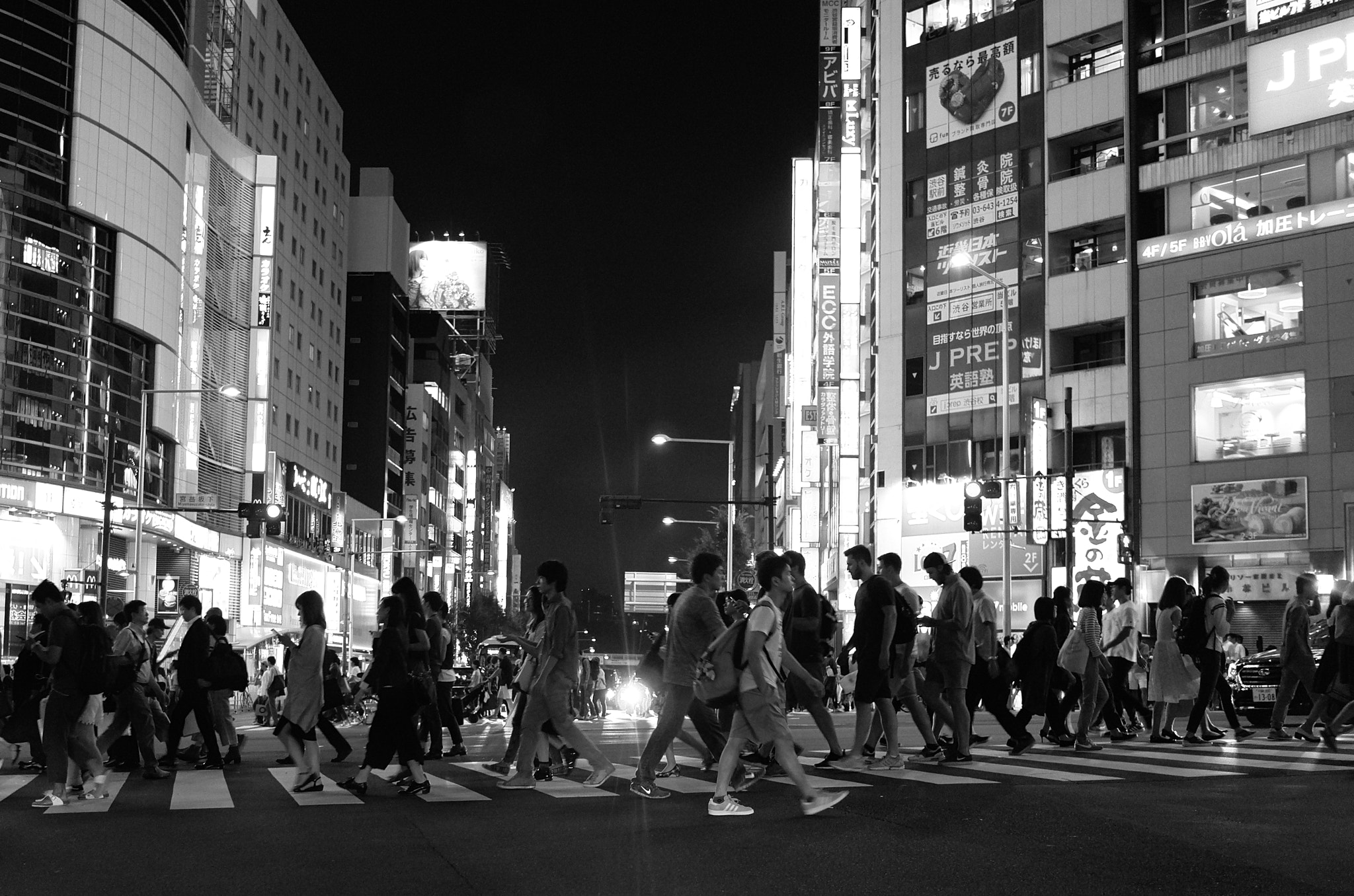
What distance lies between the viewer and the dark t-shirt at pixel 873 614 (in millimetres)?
11759

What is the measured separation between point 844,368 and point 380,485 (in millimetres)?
49376

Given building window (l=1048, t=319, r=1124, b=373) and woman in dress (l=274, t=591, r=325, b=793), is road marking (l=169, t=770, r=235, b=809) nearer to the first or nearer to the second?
woman in dress (l=274, t=591, r=325, b=793)

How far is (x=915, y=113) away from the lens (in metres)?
53.1

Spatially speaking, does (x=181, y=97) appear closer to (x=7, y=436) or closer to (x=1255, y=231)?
(x=7, y=436)

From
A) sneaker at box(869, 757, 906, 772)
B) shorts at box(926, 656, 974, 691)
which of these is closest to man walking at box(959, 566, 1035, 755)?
shorts at box(926, 656, 974, 691)

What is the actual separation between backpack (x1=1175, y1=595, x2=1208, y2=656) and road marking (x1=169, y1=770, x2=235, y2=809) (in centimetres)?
933

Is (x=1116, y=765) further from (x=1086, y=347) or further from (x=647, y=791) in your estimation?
(x=1086, y=347)

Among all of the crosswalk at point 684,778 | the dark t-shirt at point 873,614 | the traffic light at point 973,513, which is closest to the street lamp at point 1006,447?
the traffic light at point 973,513

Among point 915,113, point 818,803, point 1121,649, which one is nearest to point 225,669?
point 818,803

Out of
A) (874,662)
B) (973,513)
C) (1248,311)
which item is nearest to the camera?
(874,662)

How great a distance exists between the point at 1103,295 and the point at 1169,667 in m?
32.5

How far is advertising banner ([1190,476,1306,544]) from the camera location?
3959cm

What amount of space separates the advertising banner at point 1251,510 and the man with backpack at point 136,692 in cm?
3267

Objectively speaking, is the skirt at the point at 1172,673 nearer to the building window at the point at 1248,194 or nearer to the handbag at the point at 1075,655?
the handbag at the point at 1075,655
